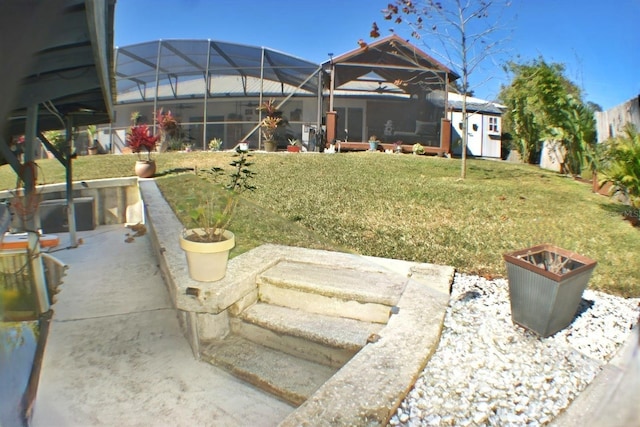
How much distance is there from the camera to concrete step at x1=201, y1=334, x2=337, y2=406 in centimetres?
221

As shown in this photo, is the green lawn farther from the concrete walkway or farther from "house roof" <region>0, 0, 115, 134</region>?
"house roof" <region>0, 0, 115, 134</region>

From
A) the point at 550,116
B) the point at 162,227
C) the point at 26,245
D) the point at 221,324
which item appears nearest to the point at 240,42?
the point at 550,116

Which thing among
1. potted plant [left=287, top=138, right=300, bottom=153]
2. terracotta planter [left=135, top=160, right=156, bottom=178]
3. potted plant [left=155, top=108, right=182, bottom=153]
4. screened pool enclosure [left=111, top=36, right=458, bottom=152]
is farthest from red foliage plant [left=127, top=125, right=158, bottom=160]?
potted plant [left=155, top=108, right=182, bottom=153]

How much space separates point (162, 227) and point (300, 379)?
303 cm

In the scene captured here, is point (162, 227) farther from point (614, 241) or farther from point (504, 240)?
point (614, 241)

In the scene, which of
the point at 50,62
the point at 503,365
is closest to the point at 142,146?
the point at 50,62

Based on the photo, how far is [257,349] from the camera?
8.61 feet

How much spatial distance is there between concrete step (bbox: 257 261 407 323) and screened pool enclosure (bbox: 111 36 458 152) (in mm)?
11977

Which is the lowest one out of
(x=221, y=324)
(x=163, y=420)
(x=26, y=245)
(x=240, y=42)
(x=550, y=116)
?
(x=163, y=420)

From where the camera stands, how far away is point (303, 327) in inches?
100

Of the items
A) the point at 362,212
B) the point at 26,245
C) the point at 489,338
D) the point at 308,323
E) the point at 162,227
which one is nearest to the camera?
the point at 489,338

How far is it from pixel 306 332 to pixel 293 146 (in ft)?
41.7

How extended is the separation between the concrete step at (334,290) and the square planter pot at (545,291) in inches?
29.3

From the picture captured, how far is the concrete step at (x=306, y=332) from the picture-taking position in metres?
2.39
